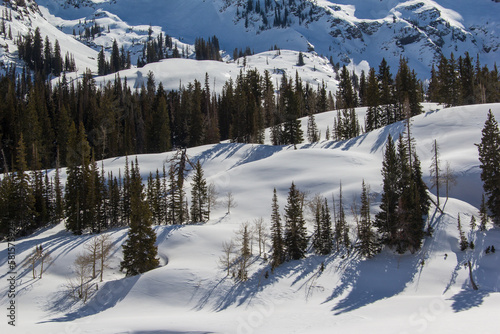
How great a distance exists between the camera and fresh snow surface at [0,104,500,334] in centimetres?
2738

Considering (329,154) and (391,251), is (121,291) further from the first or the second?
(329,154)

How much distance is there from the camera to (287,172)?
63.8 meters

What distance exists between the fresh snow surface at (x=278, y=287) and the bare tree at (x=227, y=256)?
0.94 metres

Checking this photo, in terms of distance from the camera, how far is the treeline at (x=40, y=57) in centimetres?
16338

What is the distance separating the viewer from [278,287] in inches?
1447

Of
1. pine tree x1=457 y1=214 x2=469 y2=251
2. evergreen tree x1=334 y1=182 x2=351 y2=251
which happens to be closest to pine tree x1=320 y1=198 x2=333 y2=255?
evergreen tree x1=334 y1=182 x2=351 y2=251

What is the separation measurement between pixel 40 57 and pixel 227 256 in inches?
6545

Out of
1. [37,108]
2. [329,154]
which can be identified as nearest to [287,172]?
[329,154]

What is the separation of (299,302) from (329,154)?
38.0 meters

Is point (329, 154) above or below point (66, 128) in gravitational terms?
below

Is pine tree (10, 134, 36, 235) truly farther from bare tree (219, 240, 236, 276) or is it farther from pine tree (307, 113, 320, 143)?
pine tree (307, 113, 320, 143)

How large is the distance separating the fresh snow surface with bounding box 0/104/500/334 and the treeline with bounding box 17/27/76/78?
5340 inches

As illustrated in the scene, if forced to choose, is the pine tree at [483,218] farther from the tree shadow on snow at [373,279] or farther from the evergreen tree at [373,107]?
the evergreen tree at [373,107]

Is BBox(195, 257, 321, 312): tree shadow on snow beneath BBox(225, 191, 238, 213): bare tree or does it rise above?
beneath
